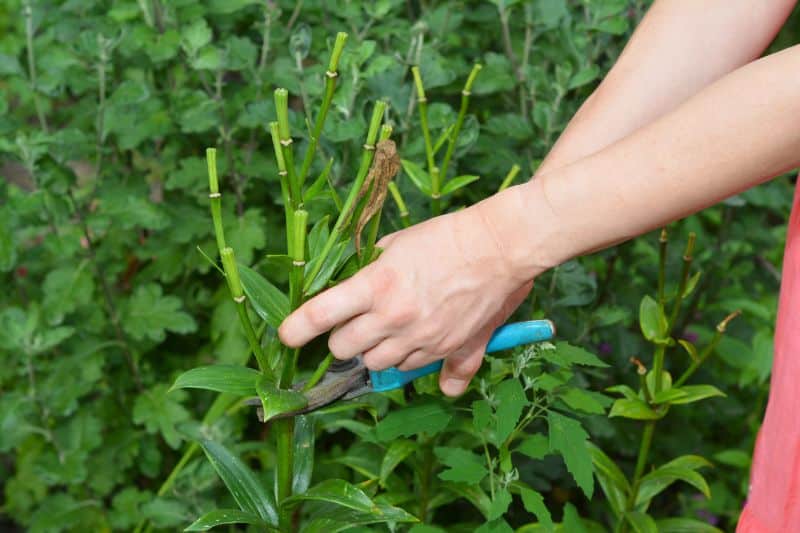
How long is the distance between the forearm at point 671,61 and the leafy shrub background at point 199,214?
43 centimetres

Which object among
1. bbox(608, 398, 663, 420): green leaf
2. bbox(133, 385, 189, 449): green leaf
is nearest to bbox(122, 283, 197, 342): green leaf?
bbox(133, 385, 189, 449): green leaf

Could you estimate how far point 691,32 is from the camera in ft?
4.13

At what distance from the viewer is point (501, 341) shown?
118cm

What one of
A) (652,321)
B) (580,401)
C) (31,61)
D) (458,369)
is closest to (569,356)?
(580,401)

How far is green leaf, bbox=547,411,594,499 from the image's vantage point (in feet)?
3.91

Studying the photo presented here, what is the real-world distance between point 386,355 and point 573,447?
0.29 meters

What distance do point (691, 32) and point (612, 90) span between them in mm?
120

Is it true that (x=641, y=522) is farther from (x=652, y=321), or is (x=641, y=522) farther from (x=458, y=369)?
(x=458, y=369)

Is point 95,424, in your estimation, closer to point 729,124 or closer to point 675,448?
point 675,448

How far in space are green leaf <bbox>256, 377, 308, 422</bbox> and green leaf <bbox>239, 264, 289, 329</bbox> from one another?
0.22 feet

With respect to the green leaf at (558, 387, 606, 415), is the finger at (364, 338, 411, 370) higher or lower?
higher

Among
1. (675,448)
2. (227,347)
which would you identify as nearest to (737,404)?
(675,448)

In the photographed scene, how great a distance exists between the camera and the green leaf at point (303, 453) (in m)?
1.27

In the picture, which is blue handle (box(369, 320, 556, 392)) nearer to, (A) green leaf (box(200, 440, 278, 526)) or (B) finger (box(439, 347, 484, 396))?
(B) finger (box(439, 347, 484, 396))
